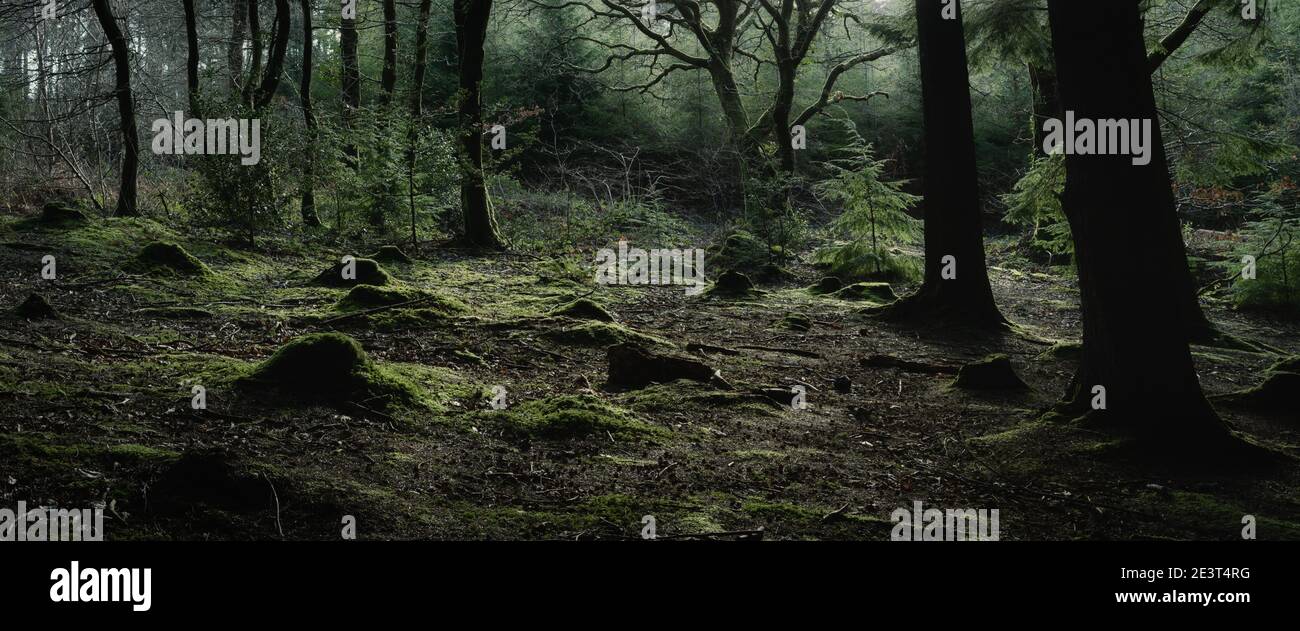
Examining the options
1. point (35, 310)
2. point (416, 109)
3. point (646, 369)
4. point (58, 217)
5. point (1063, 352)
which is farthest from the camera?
point (416, 109)

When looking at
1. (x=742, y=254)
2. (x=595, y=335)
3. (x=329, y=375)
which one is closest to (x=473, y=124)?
(x=742, y=254)

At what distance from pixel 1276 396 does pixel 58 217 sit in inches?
556

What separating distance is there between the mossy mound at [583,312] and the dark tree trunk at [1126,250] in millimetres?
5309

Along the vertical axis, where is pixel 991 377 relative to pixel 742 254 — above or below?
below

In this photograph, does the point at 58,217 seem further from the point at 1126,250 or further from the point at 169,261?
the point at 1126,250

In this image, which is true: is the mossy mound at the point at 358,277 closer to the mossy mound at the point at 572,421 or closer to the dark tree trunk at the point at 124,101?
the mossy mound at the point at 572,421

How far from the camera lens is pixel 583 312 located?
33.0 feet

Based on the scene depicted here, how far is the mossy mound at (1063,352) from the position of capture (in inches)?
369

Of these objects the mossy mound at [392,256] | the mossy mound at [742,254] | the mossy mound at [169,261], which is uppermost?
the mossy mound at [742,254]

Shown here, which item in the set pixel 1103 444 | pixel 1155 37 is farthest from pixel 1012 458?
pixel 1155 37

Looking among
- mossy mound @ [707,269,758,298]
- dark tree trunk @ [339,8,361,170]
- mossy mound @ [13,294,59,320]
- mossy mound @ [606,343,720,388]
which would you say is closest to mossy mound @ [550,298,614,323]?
mossy mound @ [606,343,720,388]

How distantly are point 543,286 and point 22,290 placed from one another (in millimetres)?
6198

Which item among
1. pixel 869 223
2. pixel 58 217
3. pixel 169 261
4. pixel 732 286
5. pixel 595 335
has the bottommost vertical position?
pixel 595 335

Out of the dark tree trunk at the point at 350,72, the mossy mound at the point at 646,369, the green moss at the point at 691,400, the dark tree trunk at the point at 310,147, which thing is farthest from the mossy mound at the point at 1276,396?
the dark tree trunk at the point at 350,72
